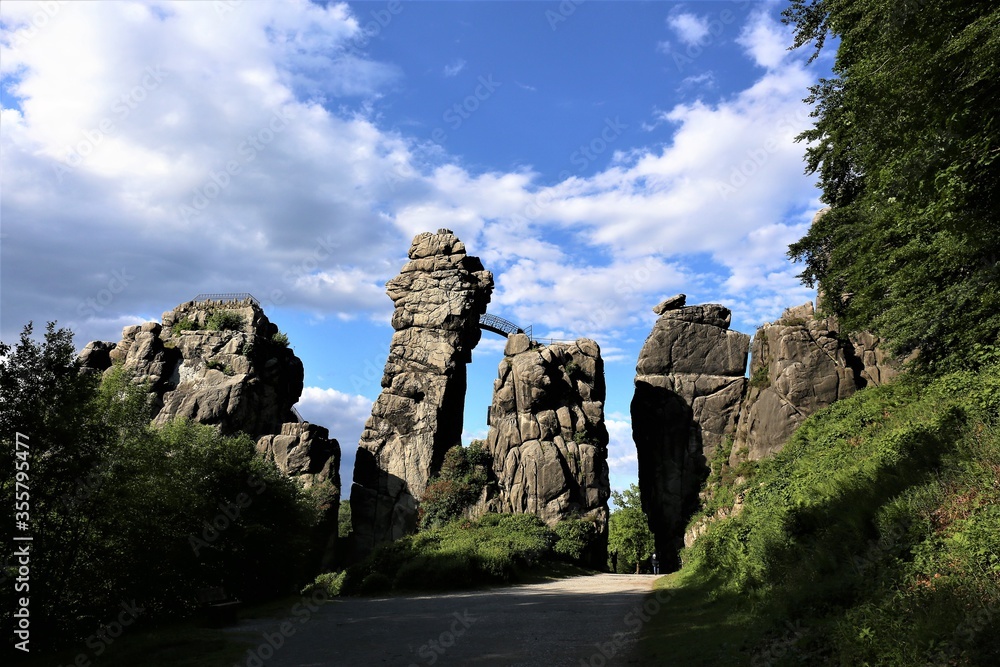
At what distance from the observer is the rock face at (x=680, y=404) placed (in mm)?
37688

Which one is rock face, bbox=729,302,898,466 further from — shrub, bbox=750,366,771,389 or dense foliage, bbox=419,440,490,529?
dense foliage, bbox=419,440,490,529

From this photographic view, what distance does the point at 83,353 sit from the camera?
44.9 meters

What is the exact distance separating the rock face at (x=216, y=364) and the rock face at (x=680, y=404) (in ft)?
88.4

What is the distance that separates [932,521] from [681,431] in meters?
31.0

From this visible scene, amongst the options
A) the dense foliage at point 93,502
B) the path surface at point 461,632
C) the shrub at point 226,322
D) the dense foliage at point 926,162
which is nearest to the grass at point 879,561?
the path surface at point 461,632

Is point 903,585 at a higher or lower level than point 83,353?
lower

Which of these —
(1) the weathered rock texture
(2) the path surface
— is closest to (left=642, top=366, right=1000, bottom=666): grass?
(2) the path surface

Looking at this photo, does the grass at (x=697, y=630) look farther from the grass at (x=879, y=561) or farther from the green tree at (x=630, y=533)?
the green tree at (x=630, y=533)

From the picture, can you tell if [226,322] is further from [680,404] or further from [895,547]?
[895,547]

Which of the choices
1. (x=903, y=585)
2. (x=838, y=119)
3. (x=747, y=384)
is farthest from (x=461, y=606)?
(x=747, y=384)

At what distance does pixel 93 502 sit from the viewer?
1301 centimetres

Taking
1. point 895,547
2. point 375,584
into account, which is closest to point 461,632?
point 895,547

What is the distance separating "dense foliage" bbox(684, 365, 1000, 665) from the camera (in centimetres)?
646

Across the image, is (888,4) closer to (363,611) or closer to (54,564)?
(363,611)
